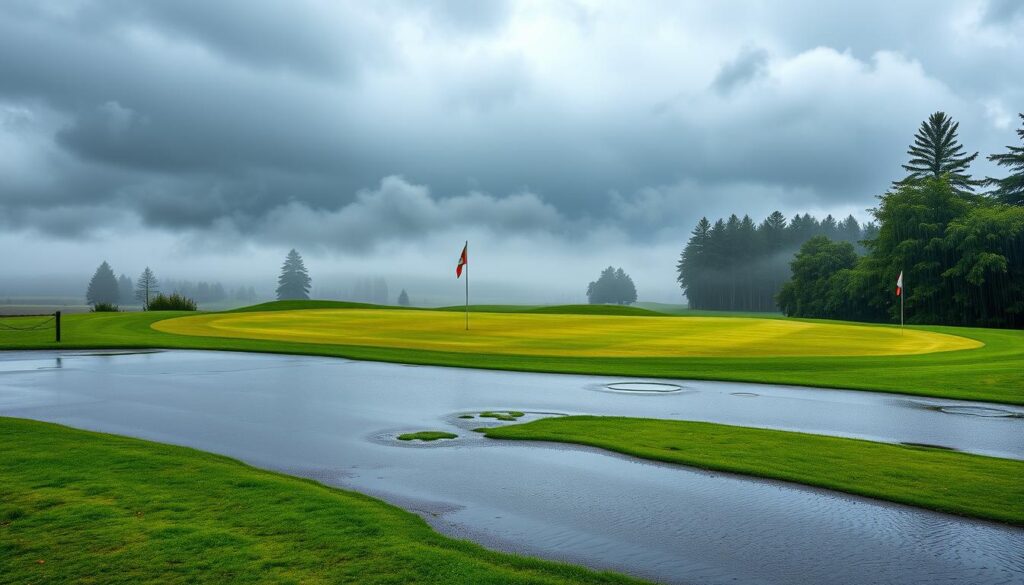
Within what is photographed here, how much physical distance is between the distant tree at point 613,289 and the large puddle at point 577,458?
16548 cm

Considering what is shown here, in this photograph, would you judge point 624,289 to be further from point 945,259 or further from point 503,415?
point 503,415

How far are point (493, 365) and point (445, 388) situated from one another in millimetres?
6042

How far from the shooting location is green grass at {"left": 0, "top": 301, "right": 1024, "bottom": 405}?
63.9 ft

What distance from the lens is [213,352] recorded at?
28.3 m

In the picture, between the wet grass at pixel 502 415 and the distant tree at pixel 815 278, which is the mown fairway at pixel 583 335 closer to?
the wet grass at pixel 502 415

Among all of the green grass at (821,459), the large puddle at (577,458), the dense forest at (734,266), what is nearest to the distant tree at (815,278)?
the dense forest at (734,266)

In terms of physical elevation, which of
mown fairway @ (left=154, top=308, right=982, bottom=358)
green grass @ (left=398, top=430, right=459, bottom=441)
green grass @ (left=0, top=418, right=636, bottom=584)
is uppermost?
mown fairway @ (left=154, top=308, right=982, bottom=358)

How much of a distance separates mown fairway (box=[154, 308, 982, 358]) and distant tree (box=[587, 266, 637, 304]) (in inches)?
5280

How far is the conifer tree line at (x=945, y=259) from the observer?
62594 mm

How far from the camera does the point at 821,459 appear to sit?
1024 cm

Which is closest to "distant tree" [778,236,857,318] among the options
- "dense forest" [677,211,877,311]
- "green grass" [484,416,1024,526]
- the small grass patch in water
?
"dense forest" [677,211,877,311]

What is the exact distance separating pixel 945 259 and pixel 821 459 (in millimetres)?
68270

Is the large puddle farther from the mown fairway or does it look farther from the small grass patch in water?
the mown fairway

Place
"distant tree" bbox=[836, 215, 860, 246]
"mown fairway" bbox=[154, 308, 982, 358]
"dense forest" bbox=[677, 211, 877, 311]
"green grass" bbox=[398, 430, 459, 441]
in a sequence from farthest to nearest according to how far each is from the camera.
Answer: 1. "distant tree" bbox=[836, 215, 860, 246]
2. "dense forest" bbox=[677, 211, 877, 311]
3. "mown fairway" bbox=[154, 308, 982, 358]
4. "green grass" bbox=[398, 430, 459, 441]
